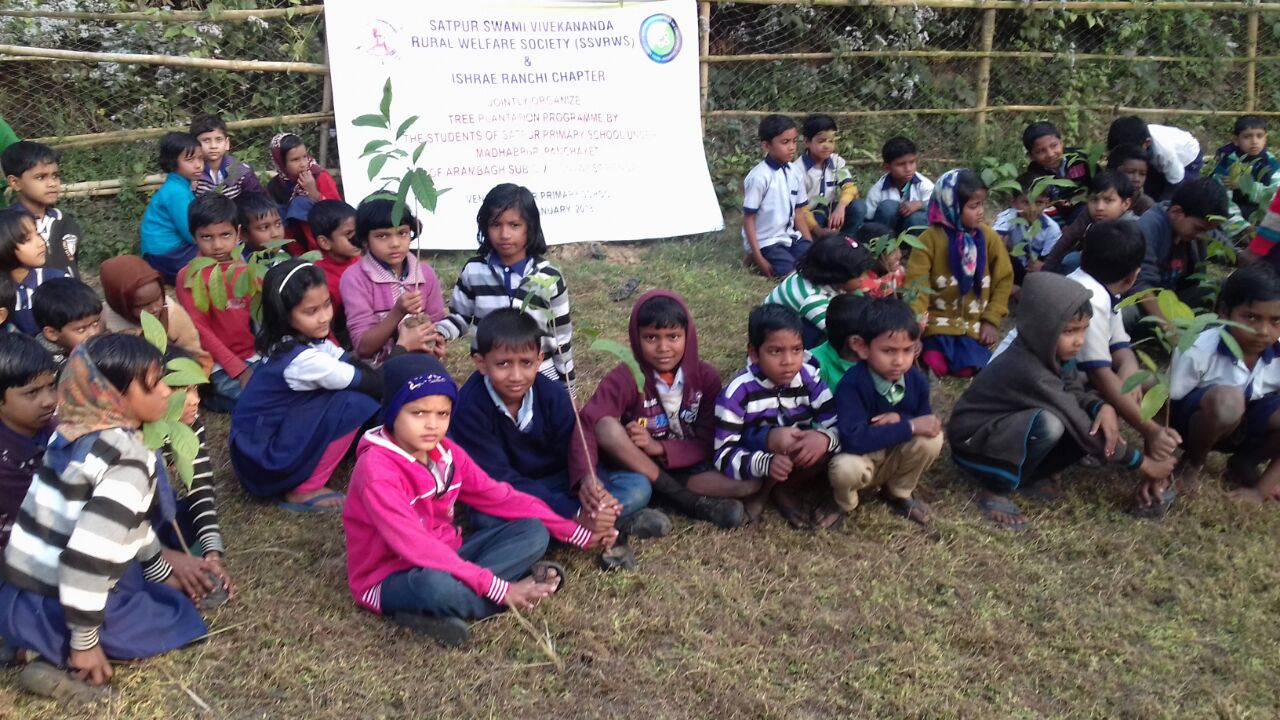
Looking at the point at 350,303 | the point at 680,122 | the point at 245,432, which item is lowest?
the point at 245,432

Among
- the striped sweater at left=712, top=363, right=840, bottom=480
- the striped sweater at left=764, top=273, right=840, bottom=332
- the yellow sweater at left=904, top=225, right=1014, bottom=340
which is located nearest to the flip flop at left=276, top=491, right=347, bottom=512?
the striped sweater at left=712, top=363, right=840, bottom=480

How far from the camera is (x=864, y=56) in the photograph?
7.66m

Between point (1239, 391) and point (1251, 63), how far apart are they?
5961mm

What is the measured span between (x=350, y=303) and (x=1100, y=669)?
2.96m

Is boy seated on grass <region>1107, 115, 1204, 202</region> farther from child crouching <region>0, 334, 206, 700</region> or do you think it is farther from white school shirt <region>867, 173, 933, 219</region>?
child crouching <region>0, 334, 206, 700</region>

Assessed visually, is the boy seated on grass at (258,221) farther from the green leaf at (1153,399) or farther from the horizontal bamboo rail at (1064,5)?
the horizontal bamboo rail at (1064,5)

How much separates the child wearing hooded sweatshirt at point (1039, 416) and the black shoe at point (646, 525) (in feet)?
3.71

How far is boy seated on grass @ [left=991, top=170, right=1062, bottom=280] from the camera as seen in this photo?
545 centimetres

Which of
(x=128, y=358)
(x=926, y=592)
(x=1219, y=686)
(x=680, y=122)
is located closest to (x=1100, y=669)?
(x=1219, y=686)

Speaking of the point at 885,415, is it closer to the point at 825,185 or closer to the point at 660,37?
the point at 825,185

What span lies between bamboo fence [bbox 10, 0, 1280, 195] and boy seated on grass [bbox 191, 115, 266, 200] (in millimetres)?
793

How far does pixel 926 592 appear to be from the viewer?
3.10 meters

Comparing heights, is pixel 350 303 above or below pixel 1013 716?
above

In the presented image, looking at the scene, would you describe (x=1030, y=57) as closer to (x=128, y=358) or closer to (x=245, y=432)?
(x=245, y=432)
